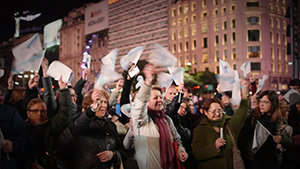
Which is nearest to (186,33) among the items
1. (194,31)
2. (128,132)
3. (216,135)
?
(194,31)

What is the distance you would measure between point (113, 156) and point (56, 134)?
775mm

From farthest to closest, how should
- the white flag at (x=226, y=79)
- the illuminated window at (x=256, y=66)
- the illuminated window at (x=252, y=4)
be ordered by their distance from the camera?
1. the illuminated window at (x=252, y=4)
2. the illuminated window at (x=256, y=66)
3. the white flag at (x=226, y=79)

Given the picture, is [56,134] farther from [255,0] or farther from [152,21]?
[152,21]

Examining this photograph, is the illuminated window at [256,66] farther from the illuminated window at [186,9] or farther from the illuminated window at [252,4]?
the illuminated window at [186,9]

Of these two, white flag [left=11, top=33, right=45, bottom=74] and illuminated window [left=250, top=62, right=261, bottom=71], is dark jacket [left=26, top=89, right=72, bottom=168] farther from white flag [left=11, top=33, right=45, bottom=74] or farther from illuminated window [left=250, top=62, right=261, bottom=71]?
illuminated window [left=250, top=62, right=261, bottom=71]

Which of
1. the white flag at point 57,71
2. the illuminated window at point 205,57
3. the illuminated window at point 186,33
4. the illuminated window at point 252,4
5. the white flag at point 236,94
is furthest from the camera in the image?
the illuminated window at point 186,33

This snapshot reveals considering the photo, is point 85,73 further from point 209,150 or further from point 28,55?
point 209,150

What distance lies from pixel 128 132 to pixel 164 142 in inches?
19.7

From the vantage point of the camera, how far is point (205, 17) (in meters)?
61.8

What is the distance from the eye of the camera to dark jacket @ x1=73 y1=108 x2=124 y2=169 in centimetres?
351

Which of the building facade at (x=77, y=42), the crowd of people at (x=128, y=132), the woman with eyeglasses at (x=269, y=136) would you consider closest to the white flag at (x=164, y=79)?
the crowd of people at (x=128, y=132)

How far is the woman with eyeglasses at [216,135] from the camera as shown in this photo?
4172 mm

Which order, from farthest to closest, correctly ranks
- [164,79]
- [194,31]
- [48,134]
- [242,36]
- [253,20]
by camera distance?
[194,31] < [242,36] < [253,20] < [164,79] < [48,134]

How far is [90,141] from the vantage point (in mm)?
3549
